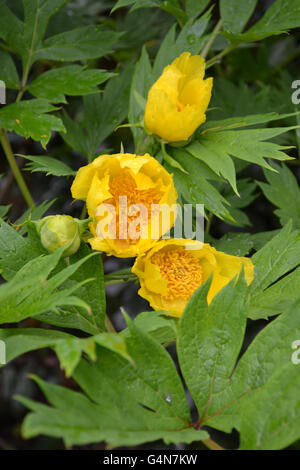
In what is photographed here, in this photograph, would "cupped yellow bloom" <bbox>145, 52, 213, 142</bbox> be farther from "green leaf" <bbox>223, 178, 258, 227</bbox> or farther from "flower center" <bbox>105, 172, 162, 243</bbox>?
"green leaf" <bbox>223, 178, 258, 227</bbox>

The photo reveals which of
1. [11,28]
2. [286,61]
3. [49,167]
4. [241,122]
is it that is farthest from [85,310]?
[286,61]

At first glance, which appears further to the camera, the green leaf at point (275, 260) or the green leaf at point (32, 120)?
the green leaf at point (32, 120)

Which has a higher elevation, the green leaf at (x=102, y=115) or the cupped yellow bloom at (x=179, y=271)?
the green leaf at (x=102, y=115)

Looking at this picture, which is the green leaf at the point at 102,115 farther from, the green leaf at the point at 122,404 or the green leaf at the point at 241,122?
the green leaf at the point at 122,404

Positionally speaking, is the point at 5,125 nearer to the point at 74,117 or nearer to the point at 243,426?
the point at 74,117

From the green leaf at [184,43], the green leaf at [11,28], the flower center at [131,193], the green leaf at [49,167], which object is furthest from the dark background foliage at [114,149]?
the flower center at [131,193]

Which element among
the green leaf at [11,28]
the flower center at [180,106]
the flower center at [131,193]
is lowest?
the flower center at [131,193]

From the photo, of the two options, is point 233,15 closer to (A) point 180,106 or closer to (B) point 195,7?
(B) point 195,7

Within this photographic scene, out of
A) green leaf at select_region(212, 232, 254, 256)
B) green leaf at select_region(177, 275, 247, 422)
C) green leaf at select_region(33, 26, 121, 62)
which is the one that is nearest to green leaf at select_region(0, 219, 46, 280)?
green leaf at select_region(177, 275, 247, 422)
